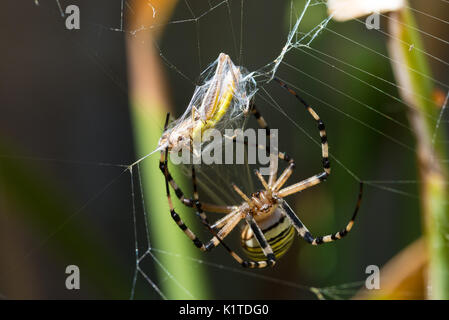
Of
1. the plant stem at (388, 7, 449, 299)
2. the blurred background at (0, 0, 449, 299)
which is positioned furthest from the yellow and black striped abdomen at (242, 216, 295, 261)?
the plant stem at (388, 7, 449, 299)

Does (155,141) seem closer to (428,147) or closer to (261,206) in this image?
(261,206)

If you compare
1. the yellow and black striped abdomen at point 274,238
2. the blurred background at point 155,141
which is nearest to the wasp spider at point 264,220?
the yellow and black striped abdomen at point 274,238

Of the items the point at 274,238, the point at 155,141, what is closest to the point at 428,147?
the point at 274,238

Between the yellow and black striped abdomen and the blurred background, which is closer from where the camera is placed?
the yellow and black striped abdomen

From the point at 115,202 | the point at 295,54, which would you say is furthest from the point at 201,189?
the point at 295,54

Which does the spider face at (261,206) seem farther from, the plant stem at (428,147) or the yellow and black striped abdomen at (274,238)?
the plant stem at (428,147)

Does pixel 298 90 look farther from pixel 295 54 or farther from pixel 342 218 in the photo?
pixel 342 218

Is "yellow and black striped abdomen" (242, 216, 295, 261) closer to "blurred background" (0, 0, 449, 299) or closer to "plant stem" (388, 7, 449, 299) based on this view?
"blurred background" (0, 0, 449, 299)
